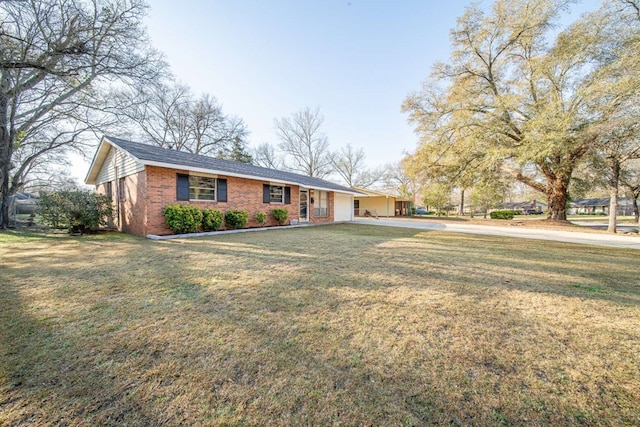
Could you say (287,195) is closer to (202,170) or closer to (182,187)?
(202,170)

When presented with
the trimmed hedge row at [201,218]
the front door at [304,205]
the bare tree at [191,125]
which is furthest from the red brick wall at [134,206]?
the bare tree at [191,125]

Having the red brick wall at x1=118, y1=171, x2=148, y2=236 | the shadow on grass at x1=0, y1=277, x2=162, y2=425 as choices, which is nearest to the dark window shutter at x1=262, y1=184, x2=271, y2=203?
the red brick wall at x1=118, y1=171, x2=148, y2=236

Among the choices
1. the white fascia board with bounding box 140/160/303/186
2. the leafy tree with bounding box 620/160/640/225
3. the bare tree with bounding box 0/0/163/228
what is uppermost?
the bare tree with bounding box 0/0/163/228

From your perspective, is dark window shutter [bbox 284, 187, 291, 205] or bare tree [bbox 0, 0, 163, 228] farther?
dark window shutter [bbox 284, 187, 291, 205]

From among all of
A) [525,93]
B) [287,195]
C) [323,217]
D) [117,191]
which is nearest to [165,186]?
[117,191]

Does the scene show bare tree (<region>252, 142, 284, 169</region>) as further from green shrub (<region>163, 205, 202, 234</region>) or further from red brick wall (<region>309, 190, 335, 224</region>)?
green shrub (<region>163, 205, 202, 234</region>)

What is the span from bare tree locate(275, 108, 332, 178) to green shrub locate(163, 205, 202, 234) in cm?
2493

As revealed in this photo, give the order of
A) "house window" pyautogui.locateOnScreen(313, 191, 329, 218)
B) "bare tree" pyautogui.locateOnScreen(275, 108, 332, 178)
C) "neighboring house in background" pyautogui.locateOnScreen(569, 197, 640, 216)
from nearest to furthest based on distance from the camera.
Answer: "house window" pyautogui.locateOnScreen(313, 191, 329, 218) < "bare tree" pyautogui.locateOnScreen(275, 108, 332, 178) < "neighboring house in background" pyautogui.locateOnScreen(569, 197, 640, 216)

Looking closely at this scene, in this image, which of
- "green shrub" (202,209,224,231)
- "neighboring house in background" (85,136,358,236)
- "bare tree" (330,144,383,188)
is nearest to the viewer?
"neighboring house in background" (85,136,358,236)

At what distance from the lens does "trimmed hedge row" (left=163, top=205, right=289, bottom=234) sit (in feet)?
27.7

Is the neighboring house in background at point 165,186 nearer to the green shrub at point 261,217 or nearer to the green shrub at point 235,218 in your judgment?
the green shrub at point 261,217

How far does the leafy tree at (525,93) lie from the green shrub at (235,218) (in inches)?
535

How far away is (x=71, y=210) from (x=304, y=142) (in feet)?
86.3

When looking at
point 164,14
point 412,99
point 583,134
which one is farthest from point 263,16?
point 583,134
